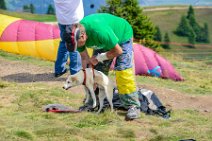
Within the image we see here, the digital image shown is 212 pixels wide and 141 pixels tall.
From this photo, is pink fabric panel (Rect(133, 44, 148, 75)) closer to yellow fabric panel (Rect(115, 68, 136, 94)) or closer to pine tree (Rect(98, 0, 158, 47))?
yellow fabric panel (Rect(115, 68, 136, 94))

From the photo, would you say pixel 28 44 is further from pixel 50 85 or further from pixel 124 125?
pixel 124 125

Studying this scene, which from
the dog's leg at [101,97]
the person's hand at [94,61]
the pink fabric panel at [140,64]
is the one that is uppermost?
the person's hand at [94,61]

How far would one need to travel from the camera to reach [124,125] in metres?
6.18

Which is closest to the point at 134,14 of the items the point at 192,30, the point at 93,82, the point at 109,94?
the point at 109,94

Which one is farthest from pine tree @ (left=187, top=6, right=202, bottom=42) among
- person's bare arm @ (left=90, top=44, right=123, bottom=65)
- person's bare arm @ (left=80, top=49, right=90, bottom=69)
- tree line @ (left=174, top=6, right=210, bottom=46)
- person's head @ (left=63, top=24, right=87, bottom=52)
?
person's head @ (left=63, top=24, right=87, bottom=52)

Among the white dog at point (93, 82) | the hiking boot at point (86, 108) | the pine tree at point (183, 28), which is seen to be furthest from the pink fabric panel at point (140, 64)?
the pine tree at point (183, 28)

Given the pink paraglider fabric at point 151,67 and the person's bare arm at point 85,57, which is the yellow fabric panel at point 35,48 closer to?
the pink paraglider fabric at point 151,67

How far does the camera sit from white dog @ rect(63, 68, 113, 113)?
21.0 ft

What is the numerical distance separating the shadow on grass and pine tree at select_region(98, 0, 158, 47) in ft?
37.2

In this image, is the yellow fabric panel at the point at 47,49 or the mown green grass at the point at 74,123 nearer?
the mown green grass at the point at 74,123

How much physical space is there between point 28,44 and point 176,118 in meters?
5.46

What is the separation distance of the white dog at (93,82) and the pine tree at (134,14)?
14.2 meters

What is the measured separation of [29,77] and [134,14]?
12.7 meters

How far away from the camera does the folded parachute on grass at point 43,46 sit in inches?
443
